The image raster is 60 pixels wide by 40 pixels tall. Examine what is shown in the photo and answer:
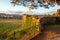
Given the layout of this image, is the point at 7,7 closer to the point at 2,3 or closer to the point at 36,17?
the point at 2,3

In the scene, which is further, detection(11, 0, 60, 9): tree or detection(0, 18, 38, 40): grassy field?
detection(11, 0, 60, 9): tree

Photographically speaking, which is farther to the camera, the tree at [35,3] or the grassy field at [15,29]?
the tree at [35,3]

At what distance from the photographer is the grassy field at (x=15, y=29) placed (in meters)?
3.60

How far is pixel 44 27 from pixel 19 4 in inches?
24.8

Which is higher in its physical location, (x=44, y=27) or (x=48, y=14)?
(x=48, y=14)

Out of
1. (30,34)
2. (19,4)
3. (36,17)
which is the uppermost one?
(19,4)

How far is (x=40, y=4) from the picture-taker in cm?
383

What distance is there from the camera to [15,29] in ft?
12.1

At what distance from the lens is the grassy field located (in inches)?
142

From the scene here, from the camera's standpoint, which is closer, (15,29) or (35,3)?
(15,29)

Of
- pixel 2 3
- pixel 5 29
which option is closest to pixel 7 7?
pixel 2 3

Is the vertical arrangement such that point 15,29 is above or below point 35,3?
below

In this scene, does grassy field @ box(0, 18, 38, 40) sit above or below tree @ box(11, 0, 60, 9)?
below

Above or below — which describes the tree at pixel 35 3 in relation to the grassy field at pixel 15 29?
above
